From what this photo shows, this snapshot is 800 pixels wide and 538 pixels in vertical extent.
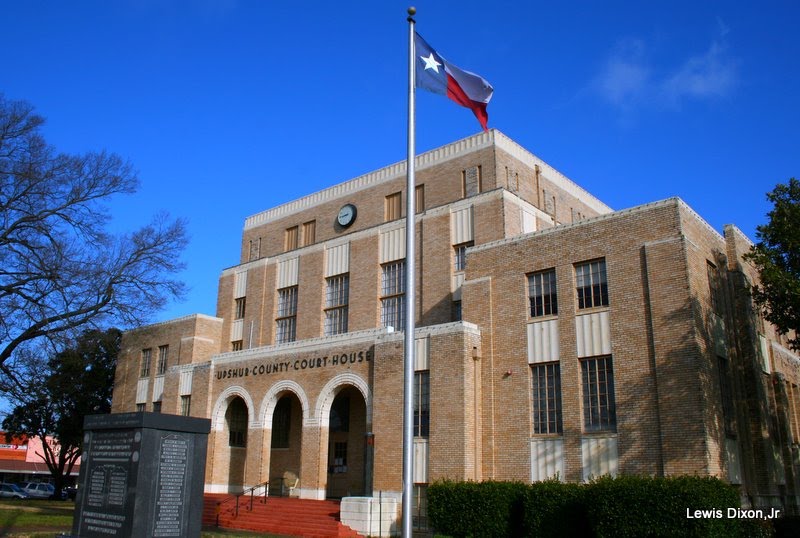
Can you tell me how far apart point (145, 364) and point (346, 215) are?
614 inches

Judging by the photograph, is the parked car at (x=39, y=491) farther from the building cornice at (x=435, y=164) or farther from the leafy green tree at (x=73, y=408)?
the building cornice at (x=435, y=164)

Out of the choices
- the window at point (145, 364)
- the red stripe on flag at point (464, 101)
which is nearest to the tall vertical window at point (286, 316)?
the window at point (145, 364)

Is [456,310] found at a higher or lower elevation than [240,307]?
lower

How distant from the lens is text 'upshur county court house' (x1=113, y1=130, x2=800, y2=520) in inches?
869

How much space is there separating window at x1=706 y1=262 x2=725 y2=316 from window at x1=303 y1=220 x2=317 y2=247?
2139 centimetres

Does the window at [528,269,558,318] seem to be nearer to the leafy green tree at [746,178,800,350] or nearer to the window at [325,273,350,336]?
the leafy green tree at [746,178,800,350]

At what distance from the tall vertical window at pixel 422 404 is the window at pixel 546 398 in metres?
3.75

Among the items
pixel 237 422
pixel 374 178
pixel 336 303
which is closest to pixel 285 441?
pixel 237 422

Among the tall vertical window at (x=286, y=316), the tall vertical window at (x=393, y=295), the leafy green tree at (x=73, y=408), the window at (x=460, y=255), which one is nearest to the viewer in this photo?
the window at (x=460, y=255)

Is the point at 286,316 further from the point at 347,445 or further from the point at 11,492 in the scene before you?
the point at 11,492

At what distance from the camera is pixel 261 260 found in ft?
132

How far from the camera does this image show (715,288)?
24.2 meters

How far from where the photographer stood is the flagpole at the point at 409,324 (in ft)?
39.6

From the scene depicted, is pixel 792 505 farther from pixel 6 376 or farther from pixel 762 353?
pixel 6 376
